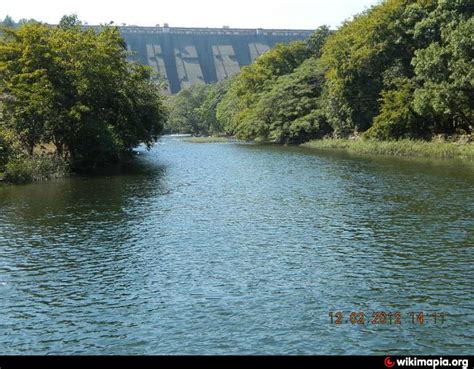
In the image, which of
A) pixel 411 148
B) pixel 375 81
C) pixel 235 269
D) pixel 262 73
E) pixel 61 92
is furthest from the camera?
pixel 262 73

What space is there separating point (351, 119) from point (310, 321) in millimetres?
66719

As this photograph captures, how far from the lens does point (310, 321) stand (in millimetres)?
13922

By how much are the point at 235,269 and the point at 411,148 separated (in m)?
47.7

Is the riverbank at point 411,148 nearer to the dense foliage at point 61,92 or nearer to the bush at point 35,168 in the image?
the dense foliage at point 61,92

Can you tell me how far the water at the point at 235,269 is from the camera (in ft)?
43.0

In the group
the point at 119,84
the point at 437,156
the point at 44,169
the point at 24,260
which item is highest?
the point at 119,84

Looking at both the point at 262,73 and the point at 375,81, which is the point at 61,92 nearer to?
the point at 375,81

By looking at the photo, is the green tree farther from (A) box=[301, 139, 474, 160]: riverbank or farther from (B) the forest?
(A) box=[301, 139, 474, 160]: riverbank

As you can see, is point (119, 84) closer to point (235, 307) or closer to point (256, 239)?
point (256, 239)

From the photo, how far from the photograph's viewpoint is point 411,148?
61.7 meters

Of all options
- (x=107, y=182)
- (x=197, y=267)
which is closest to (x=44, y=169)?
(x=107, y=182)

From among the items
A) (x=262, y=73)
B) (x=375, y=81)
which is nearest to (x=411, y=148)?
(x=375, y=81)
